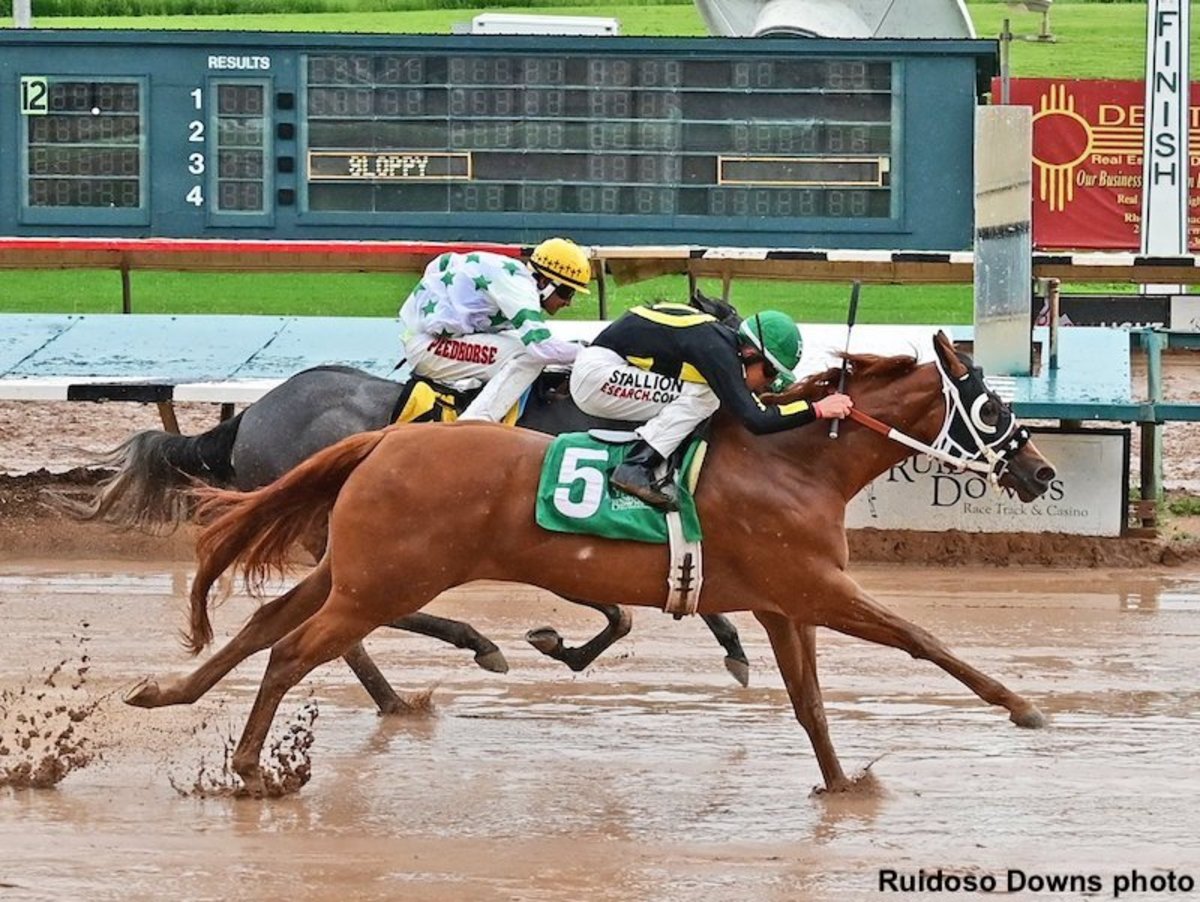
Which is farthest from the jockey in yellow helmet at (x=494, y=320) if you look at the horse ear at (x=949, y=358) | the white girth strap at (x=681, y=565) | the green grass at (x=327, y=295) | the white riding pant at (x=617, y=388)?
the green grass at (x=327, y=295)

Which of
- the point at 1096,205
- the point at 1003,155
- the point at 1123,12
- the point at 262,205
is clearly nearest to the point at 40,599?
the point at 1003,155

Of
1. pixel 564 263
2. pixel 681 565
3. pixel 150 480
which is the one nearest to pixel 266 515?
pixel 681 565

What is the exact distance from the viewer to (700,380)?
6988 mm

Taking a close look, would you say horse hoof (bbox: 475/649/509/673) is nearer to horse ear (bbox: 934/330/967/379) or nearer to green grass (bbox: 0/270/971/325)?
horse ear (bbox: 934/330/967/379)

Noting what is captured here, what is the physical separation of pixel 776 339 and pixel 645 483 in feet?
2.31

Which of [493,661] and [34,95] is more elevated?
[34,95]

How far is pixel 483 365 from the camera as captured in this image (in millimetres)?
8414

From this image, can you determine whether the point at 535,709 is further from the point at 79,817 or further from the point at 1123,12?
the point at 1123,12

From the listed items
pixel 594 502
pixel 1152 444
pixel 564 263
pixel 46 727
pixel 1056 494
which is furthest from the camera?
pixel 1152 444

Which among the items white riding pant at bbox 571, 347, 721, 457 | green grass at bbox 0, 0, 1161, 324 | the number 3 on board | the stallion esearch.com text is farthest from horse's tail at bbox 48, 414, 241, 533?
green grass at bbox 0, 0, 1161, 324

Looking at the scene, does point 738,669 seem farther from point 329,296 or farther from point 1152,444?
point 329,296

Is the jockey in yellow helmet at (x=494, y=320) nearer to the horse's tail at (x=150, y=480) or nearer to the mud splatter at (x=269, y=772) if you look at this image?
the horse's tail at (x=150, y=480)

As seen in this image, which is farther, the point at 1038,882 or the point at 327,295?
the point at 327,295

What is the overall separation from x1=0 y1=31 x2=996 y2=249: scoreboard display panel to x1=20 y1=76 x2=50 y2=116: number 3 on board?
15 millimetres
